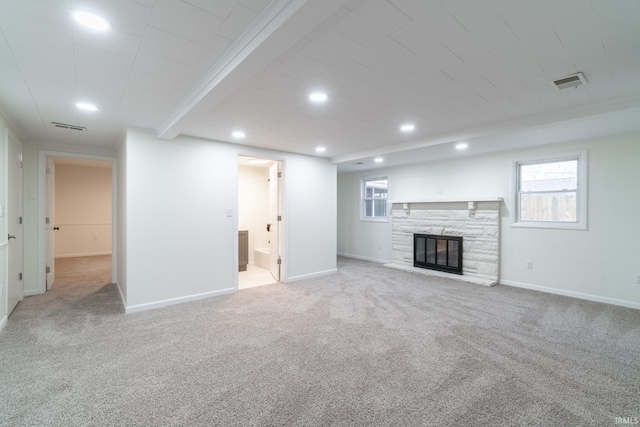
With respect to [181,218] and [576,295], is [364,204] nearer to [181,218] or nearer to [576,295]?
[576,295]

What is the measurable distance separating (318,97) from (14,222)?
427 centimetres

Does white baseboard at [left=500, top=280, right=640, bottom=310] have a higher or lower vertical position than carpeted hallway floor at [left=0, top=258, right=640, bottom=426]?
higher

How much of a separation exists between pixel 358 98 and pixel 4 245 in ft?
13.6

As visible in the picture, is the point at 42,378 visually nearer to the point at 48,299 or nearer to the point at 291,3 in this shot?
the point at 48,299

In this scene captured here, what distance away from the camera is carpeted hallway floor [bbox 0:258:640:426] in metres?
1.83

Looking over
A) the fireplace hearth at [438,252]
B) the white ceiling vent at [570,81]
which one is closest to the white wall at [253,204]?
the fireplace hearth at [438,252]

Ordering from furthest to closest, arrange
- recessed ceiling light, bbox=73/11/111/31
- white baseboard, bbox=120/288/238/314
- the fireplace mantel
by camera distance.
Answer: the fireplace mantel, white baseboard, bbox=120/288/238/314, recessed ceiling light, bbox=73/11/111/31

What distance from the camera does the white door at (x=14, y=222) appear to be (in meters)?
3.38

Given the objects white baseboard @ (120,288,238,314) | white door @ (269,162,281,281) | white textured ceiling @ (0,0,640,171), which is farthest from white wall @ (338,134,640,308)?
white baseboard @ (120,288,238,314)

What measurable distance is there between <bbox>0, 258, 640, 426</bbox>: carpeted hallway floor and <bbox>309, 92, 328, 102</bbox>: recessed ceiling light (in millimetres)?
2343

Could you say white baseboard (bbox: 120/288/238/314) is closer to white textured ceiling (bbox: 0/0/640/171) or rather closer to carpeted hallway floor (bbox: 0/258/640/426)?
carpeted hallway floor (bbox: 0/258/640/426)

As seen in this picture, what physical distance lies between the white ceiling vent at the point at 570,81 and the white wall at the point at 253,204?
5.68m

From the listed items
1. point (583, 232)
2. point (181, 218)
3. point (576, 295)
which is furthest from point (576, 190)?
point (181, 218)

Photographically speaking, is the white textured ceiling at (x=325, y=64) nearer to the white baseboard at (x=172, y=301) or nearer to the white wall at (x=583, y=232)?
the white wall at (x=583, y=232)
